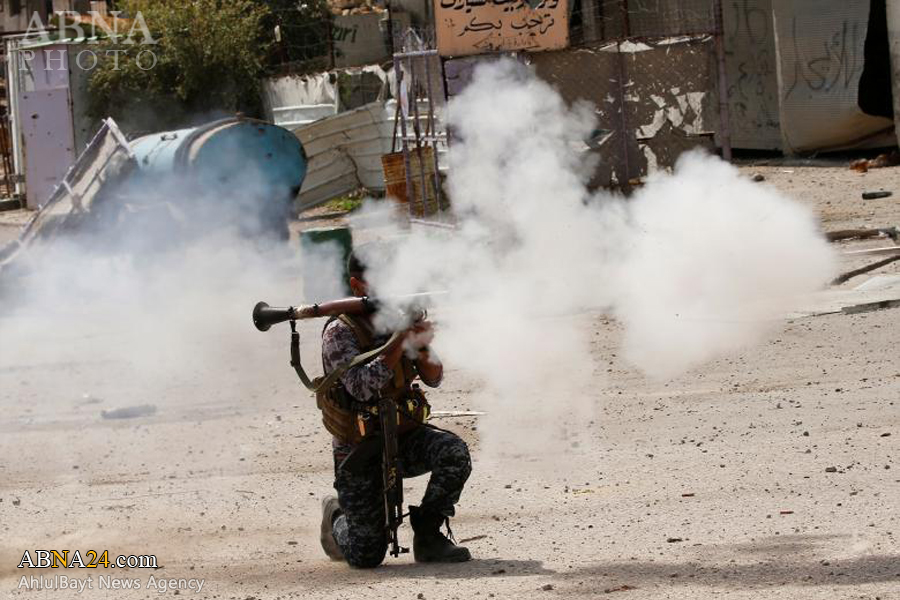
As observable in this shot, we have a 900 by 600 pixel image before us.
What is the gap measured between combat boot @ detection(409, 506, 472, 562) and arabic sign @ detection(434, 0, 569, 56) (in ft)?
25.5

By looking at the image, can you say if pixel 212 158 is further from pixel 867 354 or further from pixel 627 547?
pixel 627 547

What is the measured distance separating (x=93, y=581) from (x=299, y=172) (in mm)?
12597

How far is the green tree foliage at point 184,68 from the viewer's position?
26375 millimetres

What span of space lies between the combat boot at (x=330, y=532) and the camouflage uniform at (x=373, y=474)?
0.40 ft

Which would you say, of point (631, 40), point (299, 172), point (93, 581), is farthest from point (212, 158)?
point (93, 581)

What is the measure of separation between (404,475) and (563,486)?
1388 millimetres

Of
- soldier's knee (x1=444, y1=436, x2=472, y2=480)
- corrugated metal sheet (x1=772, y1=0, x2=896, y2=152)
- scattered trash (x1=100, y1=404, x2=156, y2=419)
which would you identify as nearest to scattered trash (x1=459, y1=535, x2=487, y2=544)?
soldier's knee (x1=444, y1=436, x2=472, y2=480)

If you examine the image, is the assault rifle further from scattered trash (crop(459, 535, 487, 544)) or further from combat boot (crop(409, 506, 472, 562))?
scattered trash (crop(459, 535, 487, 544))

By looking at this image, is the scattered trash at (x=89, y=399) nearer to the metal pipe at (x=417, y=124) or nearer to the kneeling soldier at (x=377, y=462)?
the kneeling soldier at (x=377, y=462)

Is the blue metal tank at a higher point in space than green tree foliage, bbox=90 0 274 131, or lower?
lower

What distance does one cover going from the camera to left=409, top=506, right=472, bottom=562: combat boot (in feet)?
18.1

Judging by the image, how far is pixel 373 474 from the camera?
5.61 metres

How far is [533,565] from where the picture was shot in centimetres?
538

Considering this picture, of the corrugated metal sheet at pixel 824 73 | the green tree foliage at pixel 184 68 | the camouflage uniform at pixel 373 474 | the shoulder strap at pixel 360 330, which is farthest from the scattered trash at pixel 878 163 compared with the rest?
the green tree foliage at pixel 184 68
